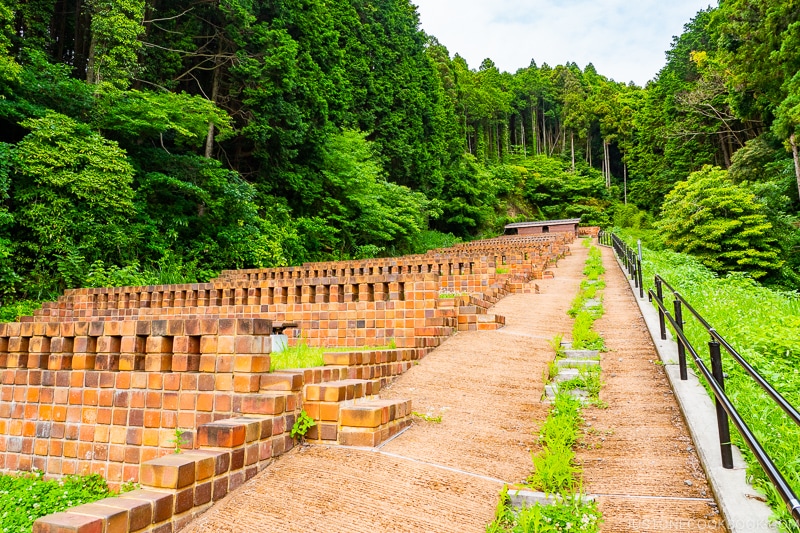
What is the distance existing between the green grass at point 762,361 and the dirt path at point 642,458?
1.07ft

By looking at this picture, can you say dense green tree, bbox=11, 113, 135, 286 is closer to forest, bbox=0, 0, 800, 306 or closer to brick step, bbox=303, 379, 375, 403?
forest, bbox=0, 0, 800, 306

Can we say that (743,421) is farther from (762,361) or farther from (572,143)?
(572,143)

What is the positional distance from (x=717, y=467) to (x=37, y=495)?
156 inches

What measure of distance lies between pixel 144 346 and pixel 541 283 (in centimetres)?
1131

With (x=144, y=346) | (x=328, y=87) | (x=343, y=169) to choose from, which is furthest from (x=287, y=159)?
(x=144, y=346)

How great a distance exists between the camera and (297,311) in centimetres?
583

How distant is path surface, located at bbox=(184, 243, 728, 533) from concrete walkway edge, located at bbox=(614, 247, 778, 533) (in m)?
0.10

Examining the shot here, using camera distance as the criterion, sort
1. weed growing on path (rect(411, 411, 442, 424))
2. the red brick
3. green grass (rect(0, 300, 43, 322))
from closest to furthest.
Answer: the red brick < weed growing on path (rect(411, 411, 442, 424)) < green grass (rect(0, 300, 43, 322))

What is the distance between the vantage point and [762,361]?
5098 millimetres

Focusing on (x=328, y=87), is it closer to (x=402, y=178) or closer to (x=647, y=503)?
(x=402, y=178)

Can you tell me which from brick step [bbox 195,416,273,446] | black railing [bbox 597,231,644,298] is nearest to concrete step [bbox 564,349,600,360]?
brick step [bbox 195,416,273,446]

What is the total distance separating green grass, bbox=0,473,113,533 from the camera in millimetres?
2449

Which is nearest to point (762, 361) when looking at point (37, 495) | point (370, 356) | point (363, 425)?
point (370, 356)

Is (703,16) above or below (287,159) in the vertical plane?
above
